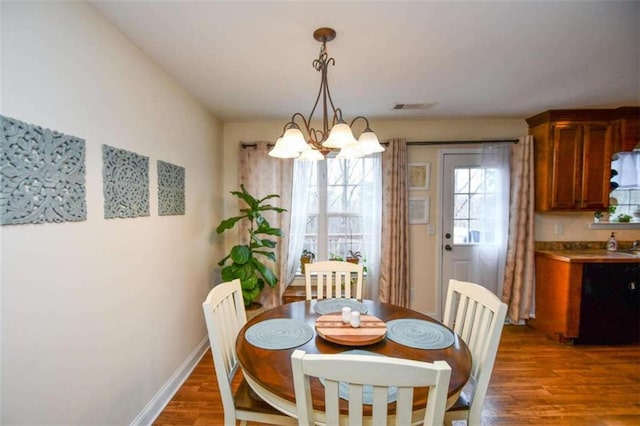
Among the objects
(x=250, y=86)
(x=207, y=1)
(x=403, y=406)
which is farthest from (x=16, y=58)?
(x=403, y=406)

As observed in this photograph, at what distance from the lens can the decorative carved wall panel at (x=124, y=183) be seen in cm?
147

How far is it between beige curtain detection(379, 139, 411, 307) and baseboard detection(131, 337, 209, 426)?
197 cm

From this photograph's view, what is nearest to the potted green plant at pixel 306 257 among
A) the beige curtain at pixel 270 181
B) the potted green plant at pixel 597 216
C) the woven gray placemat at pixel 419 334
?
the beige curtain at pixel 270 181

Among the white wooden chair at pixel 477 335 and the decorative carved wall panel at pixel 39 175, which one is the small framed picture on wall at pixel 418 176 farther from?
the decorative carved wall panel at pixel 39 175

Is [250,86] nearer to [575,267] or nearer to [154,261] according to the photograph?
[154,261]

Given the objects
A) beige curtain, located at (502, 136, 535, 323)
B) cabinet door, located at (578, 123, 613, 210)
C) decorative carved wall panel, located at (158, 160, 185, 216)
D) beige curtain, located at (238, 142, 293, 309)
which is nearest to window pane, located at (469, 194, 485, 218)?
beige curtain, located at (502, 136, 535, 323)

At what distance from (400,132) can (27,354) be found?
3.39 metres

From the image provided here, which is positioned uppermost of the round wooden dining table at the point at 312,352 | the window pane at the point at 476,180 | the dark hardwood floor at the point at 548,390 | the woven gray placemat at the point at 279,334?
the window pane at the point at 476,180

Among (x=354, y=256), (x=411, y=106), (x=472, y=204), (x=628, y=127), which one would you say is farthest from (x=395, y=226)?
(x=628, y=127)

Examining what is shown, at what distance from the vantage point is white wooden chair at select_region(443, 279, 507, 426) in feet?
4.17

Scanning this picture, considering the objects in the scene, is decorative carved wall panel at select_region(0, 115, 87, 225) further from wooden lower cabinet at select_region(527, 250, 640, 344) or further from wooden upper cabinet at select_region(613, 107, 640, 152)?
wooden upper cabinet at select_region(613, 107, 640, 152)

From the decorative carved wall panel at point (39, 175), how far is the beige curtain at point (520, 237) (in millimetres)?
3775

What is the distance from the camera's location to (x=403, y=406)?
81 cm

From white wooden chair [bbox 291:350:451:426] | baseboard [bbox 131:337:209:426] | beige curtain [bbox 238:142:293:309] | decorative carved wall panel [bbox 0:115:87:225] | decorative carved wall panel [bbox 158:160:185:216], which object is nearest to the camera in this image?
white wooden chair [bbox 291:350:451:426]
